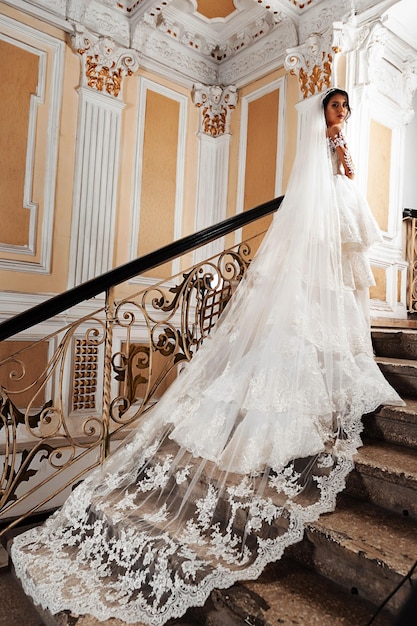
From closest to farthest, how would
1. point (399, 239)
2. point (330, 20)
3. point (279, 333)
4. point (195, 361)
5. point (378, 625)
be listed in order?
1. point (378, 625)
2. point (279, 333)
3. point (195, 361)
4. point (330, 20)
5. point (399, 239)

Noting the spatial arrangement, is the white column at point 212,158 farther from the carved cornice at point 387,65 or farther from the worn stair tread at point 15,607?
the worn stair tread at point 15,607

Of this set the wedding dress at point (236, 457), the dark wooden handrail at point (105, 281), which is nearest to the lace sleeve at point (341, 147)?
the wedding dress at point (236, 457)

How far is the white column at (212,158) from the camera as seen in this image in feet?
17.3

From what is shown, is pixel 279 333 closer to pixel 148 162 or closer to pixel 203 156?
pixel 148 162

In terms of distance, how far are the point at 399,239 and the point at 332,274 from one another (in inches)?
107

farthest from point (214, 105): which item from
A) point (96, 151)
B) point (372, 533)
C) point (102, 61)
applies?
point (372, 533)

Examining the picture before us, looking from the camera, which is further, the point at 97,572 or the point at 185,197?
the point at 185,197

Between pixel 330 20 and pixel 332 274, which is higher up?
pixel 330 20

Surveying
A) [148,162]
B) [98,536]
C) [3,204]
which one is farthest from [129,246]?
[98,536]

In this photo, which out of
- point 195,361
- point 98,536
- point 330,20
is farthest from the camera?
point 330,20

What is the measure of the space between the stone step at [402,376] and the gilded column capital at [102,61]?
12.3ft

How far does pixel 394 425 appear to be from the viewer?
2.08m

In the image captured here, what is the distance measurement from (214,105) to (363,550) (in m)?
5.10

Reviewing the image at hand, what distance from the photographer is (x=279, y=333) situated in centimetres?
209
